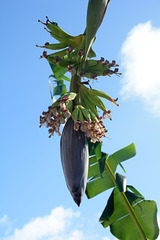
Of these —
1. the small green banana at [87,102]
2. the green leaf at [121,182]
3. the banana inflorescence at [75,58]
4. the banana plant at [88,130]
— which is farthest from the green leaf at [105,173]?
the banana inflorescence at [75,58]

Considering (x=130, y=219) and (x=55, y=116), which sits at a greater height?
(x=55, y=116)

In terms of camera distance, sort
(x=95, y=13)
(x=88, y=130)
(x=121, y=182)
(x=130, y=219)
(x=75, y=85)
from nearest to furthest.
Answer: (x=95, y=13) < (x=88, y=130) < (x=75, y=85) < (x=121, y=182) < (x=130, y=219)

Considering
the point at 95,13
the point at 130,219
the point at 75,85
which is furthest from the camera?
the point at 130,219

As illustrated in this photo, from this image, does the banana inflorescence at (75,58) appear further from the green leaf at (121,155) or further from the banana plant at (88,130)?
the green leaf at (121,155)

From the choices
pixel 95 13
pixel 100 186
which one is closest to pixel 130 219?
pixel 100 186

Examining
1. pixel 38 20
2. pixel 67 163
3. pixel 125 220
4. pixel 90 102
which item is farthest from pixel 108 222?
pixel 38 20

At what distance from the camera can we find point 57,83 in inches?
63.2

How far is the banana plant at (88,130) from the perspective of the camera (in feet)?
2.47

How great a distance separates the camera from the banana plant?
0.75 meters

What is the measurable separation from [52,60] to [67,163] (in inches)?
18.5

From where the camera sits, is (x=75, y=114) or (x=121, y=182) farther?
(x=121, y=182)

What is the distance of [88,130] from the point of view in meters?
0.85

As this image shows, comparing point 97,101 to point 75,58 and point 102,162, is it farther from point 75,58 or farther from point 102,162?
point 102,162

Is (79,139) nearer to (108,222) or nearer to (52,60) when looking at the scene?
(52,60)
